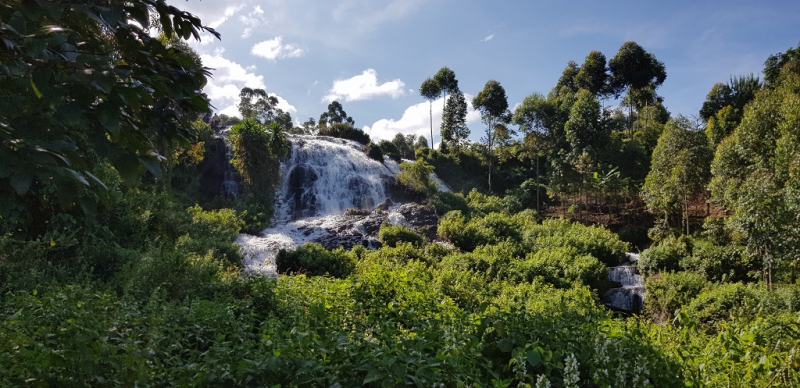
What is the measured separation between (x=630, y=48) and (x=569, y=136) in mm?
13903

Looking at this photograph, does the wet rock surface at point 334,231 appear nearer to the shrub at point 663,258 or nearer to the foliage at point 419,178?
the foliage at point 419,178

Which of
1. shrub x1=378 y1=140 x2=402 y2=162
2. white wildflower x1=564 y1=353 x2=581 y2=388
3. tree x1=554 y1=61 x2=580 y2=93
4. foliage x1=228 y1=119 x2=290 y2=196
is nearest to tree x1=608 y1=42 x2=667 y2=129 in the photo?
tree x1=554 y1=61 x2=580 y2=93

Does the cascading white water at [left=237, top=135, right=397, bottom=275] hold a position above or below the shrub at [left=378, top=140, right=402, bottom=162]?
below

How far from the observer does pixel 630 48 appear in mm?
32906

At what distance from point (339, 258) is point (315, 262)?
0.63 m

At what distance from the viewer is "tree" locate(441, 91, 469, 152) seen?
3553 centimetres

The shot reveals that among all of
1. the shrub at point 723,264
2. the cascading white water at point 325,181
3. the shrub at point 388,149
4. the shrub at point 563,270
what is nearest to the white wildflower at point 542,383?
the shrub at point 563,270

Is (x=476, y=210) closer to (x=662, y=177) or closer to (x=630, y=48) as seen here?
(x=662, y=177)

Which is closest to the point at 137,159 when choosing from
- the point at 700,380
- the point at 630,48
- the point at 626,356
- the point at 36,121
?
the point at 36,121

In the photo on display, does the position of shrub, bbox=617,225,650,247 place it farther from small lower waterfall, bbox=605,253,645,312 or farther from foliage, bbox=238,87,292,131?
foliage, bbox=238,87,292,131

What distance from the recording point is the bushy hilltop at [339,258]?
183 centimetres

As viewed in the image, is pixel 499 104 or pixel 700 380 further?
pixel 499 104

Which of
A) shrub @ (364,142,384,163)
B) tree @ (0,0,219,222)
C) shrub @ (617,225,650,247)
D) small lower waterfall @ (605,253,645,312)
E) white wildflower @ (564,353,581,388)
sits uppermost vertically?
shrub @ (364,142,384,163)

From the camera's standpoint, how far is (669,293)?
11.6 m
